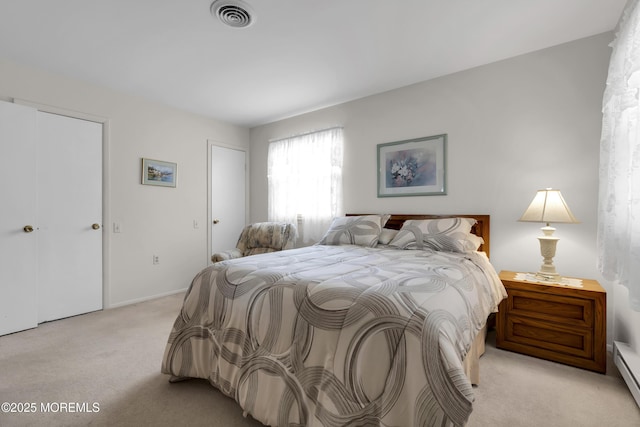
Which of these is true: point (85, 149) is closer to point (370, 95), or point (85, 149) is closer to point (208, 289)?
point (208, 289)

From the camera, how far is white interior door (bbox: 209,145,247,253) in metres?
4.41

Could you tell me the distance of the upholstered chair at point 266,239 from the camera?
143 inches

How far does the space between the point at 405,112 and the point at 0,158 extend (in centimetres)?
392

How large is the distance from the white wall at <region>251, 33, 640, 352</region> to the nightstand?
24 cm

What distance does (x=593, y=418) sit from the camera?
1531 mm

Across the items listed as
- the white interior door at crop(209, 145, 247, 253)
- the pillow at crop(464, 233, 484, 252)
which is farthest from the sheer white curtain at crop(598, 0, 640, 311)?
the white interior door at crop(209, 145, 247, 253)

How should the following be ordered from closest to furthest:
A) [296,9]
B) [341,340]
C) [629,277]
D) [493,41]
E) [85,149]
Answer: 1. [341,340]
2. [629,277]
3. [296,9]
4. [493,41]
5. [85,149]

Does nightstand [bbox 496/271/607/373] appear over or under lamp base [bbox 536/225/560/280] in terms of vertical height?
under

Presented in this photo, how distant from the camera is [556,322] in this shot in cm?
210

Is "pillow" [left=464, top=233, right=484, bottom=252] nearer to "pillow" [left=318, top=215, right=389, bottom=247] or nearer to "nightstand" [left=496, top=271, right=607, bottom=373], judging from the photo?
"nightstand" [left=496, top=271, right=607, bottom=373]

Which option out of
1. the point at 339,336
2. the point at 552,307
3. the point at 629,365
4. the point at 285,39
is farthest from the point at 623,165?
the point at 285,39

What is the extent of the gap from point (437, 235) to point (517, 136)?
3.84 ft

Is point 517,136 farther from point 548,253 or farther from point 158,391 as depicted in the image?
point 158,391

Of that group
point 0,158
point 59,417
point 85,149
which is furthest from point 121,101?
point 59,417
